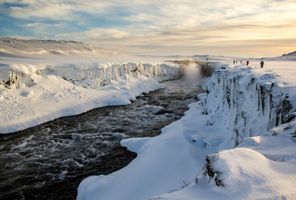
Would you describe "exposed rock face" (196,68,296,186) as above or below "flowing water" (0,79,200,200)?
above

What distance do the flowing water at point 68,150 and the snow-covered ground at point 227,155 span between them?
46.8 inches

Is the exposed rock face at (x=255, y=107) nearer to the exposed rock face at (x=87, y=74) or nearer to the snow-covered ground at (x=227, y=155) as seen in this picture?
the snow-covered ground at (x=227, y=155)

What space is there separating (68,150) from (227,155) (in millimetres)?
12053

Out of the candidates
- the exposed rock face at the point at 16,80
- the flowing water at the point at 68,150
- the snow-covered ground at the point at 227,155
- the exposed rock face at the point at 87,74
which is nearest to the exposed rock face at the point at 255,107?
the snow-covered ground at the point at 227,155

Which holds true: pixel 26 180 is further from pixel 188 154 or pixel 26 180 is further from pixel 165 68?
pixel 165 68

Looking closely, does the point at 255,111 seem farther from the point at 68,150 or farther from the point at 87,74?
the point at 87,74

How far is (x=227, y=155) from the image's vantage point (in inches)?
228

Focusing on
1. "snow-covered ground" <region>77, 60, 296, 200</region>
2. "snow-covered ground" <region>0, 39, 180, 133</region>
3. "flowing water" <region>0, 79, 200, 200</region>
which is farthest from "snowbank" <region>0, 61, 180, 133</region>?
"snow-covered ground" <region>77, 60, 296, 200</region>

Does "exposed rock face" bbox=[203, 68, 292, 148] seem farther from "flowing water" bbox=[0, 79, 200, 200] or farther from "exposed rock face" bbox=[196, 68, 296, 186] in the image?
"flowing water" bbox=[0, 79, 200, 200]

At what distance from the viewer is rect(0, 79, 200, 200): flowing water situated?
12.5m

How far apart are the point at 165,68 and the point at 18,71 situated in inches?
1597

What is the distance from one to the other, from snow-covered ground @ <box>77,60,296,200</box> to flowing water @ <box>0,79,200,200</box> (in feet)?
3.90

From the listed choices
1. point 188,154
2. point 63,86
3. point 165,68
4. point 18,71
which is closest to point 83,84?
point 63,86

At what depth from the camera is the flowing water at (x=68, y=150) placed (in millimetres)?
12500
